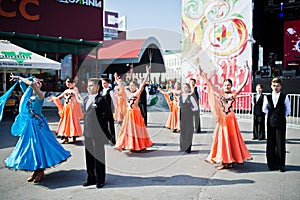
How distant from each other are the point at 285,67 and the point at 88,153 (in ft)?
49.8

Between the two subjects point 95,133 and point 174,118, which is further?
point 174,118

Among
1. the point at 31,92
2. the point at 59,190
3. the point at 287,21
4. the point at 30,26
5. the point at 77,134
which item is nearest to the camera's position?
the point at 59,190

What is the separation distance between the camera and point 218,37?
46.1ft

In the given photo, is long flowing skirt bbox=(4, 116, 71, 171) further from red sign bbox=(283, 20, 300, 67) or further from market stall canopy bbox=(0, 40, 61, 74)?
red sign bbox=(283, 20, 300, 67)

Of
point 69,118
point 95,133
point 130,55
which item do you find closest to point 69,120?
point 69,118

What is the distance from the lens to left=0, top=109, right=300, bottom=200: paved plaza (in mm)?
4172

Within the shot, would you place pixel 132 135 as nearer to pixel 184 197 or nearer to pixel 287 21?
pixel 184 197

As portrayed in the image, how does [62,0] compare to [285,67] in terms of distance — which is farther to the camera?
[62,0]

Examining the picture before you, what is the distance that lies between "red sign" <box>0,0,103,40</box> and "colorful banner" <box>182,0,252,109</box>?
32.3 feet

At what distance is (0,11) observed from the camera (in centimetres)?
1781

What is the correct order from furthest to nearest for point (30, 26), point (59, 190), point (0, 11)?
point (30, 26) < point (0, 11) < point (59, 190)

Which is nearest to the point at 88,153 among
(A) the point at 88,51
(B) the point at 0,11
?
(A) the point at 88,51

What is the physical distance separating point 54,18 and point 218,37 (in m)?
12.5

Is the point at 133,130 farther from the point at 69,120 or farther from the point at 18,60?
the point at 18,60
